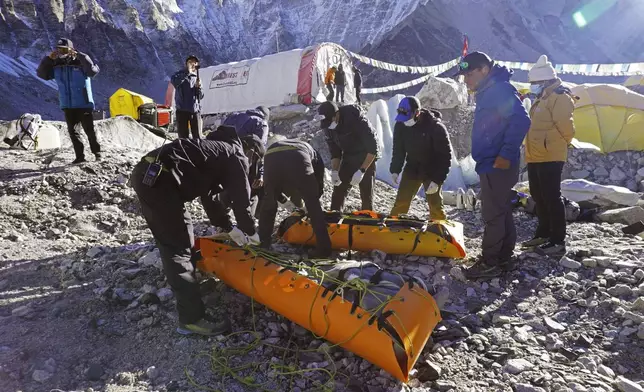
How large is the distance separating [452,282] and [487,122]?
139 centimetres

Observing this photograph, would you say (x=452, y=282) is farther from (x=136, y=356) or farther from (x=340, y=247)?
(x=136, y=356)

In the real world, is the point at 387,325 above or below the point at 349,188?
below

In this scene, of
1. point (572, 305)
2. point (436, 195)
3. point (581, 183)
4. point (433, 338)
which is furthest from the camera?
point (581, 183)

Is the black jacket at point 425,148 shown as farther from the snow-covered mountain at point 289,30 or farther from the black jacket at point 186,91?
the snow-covered mountain at point 289,30

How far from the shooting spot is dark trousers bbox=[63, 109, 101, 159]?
573 centimetres

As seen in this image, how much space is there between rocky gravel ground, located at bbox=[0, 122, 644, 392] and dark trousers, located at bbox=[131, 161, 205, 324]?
0.24 meters

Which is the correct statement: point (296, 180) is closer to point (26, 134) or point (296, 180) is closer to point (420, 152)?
point (420, 152)

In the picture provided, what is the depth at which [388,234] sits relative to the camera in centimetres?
416

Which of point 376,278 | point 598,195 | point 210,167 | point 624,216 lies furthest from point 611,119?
point 210,167

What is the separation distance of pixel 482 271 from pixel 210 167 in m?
2.48

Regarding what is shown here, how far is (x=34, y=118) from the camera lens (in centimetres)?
725

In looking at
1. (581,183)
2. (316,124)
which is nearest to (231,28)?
(316,124)

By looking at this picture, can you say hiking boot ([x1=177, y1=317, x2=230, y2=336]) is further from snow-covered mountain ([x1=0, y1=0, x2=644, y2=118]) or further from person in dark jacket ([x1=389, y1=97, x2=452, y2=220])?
snow-covered mountain ([x1=0, y1=0, x2=644, y2=118])

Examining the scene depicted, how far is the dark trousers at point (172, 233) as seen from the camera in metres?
2.81
